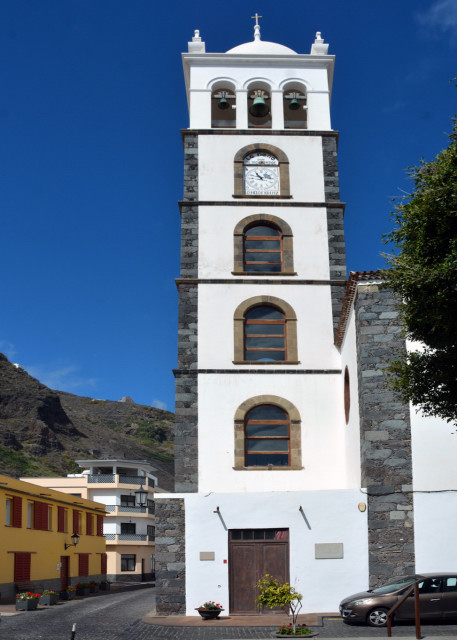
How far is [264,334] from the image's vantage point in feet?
74.9

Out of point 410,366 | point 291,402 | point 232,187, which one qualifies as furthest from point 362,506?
point 232,187

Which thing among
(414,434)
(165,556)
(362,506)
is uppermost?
(414,434)

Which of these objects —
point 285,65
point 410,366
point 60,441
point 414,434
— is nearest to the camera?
point 410,366

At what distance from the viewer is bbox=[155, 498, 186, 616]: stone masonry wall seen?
19.5 metres

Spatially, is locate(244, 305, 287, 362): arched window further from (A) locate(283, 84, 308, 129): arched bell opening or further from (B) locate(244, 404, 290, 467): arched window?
(A) locate(283, 84, 308, 129): arched bell opening

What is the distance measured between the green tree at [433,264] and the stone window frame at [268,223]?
32.8 feet

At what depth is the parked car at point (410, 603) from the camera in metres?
16.5

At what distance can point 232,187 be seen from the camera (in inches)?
960

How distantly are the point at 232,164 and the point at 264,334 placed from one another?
5701 millimetres

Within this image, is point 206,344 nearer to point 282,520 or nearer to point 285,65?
point 282,520

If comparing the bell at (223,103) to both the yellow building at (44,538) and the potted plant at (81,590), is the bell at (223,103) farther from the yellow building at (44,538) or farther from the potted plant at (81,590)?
the potted plant at (81,590)

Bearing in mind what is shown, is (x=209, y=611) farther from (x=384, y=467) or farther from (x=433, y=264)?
(x=433, y=264)

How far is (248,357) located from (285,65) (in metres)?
10.5

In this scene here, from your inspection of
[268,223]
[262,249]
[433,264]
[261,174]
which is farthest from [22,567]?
[433,264]
